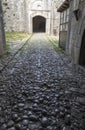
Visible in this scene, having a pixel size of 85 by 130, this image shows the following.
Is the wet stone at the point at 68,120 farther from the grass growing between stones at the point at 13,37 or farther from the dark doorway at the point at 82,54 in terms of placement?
the grass growing between stones at the point at 13,37

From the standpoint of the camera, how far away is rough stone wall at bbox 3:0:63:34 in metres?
18.1

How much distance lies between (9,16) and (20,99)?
1771cm

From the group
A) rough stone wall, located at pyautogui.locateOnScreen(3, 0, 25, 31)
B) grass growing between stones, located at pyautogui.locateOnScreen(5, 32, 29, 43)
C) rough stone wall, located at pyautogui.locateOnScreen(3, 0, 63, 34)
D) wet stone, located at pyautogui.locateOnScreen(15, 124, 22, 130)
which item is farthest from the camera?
rough stone wall, located at pyautogui.locateOnScreen(3, 0, 63, 34)

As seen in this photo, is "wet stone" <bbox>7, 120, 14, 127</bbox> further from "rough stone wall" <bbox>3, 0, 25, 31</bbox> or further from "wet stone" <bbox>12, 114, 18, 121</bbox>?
"rough stone wall" <bbox>3, 0, 25, 31</bbox>

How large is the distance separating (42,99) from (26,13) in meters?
18.1

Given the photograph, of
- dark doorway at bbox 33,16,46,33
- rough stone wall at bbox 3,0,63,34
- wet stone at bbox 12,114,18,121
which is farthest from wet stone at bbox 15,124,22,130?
dark doorway at bbox 33,16,46,33

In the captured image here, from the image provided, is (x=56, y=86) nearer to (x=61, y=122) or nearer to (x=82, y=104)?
(x=82, y=104)

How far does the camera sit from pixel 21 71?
4.29 m

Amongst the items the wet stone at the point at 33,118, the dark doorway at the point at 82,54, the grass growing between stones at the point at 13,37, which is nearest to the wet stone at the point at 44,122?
the wet stone at the point at 33,118

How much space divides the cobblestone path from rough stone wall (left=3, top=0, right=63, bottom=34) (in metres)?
15.8

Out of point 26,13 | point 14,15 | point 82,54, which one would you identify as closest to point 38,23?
point 26,13

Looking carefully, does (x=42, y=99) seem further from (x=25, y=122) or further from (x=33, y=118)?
(x=25, y=122)

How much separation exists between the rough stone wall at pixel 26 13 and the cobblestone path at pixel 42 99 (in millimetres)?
15787

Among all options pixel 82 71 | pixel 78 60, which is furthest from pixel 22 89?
pixel 78 60
